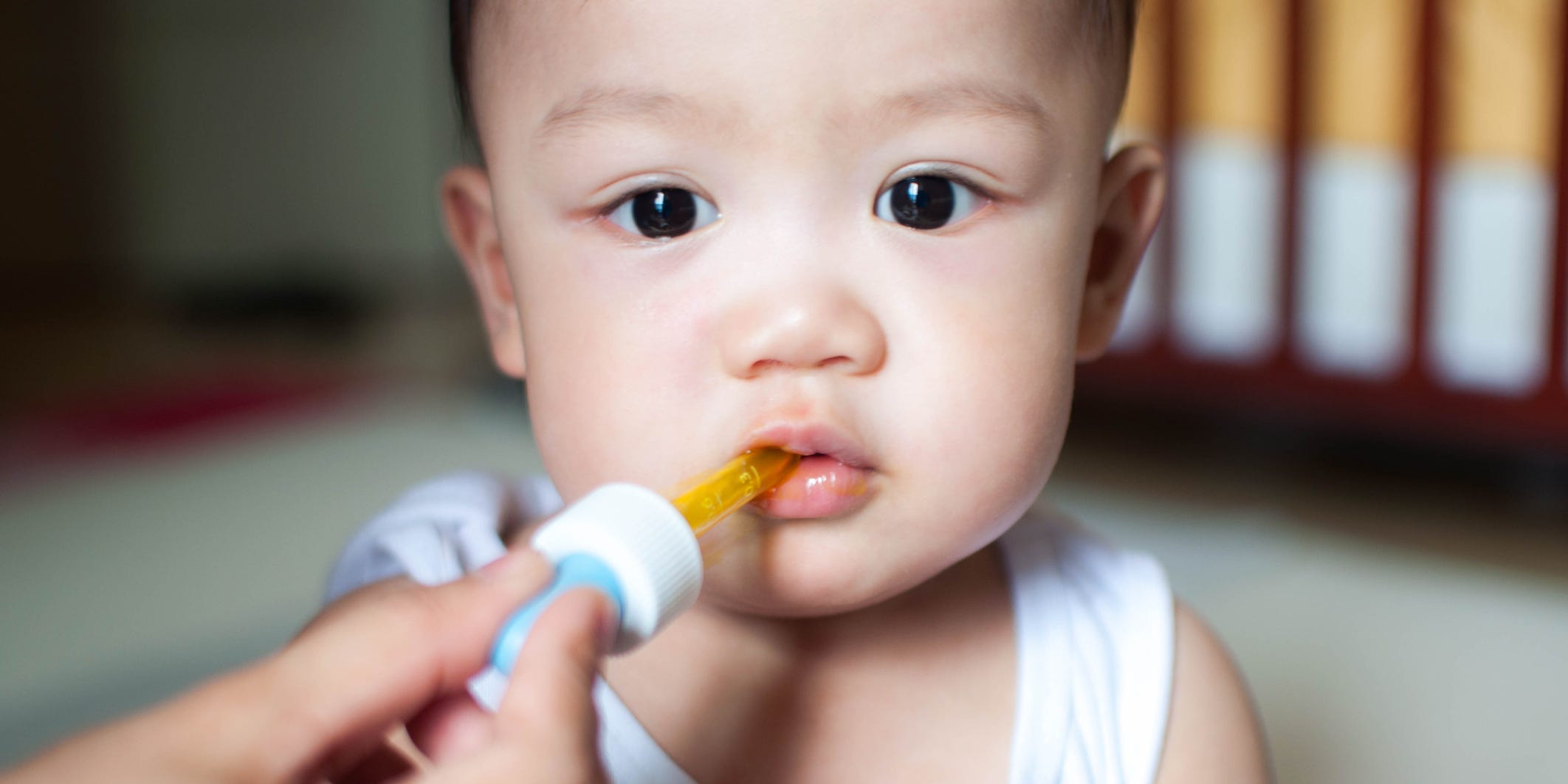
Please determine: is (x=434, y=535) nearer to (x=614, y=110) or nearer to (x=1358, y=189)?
(x=614, y=110)

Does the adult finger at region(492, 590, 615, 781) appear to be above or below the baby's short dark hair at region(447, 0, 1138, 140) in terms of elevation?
below

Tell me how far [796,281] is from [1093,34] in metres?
0.17

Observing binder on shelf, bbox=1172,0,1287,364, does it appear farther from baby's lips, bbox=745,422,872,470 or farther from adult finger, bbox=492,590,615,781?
adult finger, bbox=492,590,615,781

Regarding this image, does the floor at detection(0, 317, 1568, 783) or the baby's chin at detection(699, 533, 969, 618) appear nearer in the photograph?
the baby's chin at detection(699, 533, 969, 618)

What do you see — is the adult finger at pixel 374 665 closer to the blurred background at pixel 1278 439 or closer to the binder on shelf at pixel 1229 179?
the blurred background at pixel 1278 439

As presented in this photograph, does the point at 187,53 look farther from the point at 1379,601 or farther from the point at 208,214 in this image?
the point at 1379,601

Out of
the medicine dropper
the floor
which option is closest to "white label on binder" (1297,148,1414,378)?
the floor

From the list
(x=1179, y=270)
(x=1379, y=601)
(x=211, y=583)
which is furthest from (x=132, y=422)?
(x=1379, y=601)

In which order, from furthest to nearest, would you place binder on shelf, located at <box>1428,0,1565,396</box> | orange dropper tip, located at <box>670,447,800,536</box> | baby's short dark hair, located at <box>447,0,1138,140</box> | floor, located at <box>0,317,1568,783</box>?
binder on shelf, located at <box>1428,0,1565,396</box> → floor, located at <box>0,317,1568,783</box> → baby's short dark hair, located at <box>447,0,1138,140</box> → orange dropper tip, located at <box>670,447,800,536</box>

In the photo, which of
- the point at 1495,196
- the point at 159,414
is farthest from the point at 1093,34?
the point at 159,414

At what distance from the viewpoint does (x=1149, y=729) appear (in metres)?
0.71

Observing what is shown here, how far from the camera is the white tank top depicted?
710 millimetres

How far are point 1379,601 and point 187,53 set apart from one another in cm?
233

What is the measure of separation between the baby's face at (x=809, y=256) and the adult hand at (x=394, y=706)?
0.14 meters
